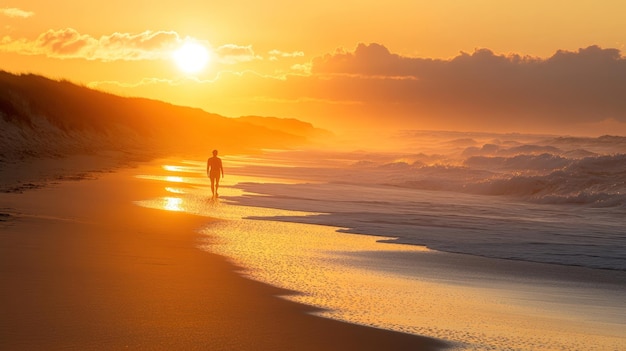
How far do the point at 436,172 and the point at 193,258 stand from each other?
110ft

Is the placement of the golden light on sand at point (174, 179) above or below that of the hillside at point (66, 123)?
below

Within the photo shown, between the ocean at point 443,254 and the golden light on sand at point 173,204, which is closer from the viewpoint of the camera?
the ocean at point 443,254

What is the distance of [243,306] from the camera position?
823 cm

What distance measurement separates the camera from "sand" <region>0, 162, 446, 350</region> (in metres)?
6.61

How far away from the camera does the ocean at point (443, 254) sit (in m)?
8.19

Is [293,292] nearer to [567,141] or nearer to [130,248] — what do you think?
[130,248]

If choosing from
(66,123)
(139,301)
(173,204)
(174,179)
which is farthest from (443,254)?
(66,123)

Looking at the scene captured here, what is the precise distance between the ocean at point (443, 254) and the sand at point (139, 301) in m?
0.55

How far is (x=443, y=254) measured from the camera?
44.4 ft

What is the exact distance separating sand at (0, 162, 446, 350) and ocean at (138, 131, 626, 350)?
21.5 inches

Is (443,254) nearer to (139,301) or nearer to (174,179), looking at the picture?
(139,301)

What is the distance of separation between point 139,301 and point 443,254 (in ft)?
22.9

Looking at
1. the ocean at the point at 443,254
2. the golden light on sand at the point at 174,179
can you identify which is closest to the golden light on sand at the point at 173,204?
the ocean at the point at 443,254

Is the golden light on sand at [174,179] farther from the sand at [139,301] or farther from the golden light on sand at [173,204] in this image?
the sand at [139,301]
